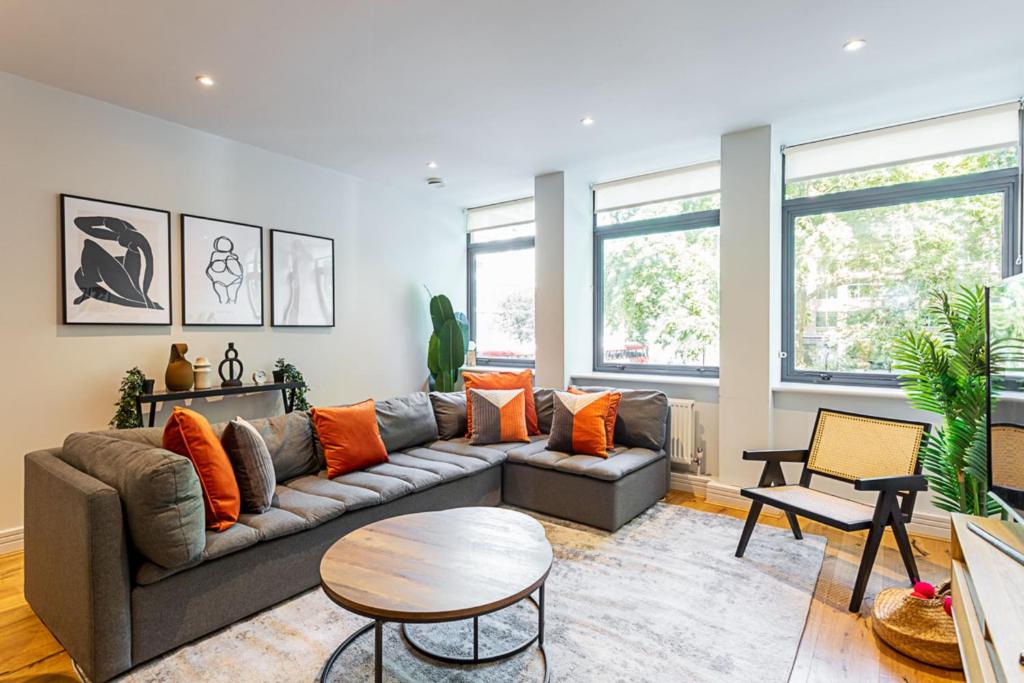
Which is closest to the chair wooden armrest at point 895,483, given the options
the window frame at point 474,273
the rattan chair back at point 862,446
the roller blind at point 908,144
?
the rattan chair back at point 862,446

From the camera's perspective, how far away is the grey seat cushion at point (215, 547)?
1916 mm

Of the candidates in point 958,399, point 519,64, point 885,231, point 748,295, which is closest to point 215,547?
point 519,64

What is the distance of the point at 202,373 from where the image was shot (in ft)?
11.7

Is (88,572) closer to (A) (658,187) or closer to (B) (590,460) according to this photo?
(B) (590,460)

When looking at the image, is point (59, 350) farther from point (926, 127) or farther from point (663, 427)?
point (926, 127)

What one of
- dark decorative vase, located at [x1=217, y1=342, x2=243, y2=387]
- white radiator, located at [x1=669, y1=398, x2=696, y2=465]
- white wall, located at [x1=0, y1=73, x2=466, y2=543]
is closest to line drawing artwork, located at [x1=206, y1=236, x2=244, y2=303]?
white wall, located at [x1=0, y1=73, x2=466, y2=543]

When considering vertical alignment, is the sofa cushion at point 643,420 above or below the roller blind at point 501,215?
below

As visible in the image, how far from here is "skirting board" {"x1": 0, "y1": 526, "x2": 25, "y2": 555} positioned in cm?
294

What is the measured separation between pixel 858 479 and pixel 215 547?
10.1 ft

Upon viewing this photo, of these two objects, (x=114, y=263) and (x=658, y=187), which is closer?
(x=114, y=263)

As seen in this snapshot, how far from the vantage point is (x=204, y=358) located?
3.61 m

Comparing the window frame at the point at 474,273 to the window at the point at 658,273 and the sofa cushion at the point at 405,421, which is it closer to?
the window at the point at 658,273

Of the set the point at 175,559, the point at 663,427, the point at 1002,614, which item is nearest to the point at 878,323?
the point at 663,427

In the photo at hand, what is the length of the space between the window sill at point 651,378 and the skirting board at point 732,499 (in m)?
0.72
